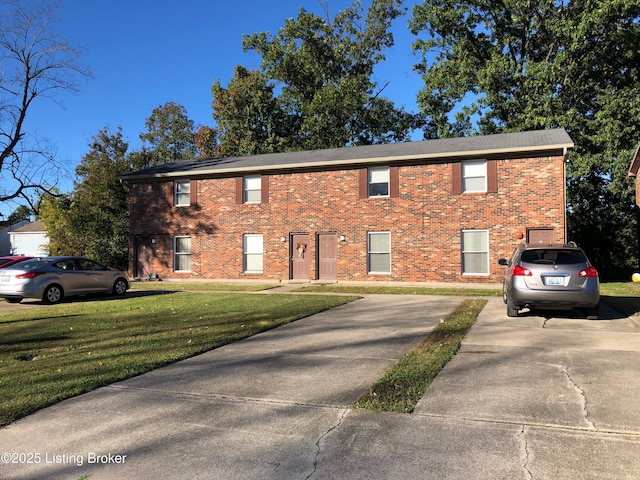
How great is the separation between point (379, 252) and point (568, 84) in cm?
1621

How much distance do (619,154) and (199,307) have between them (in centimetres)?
2163

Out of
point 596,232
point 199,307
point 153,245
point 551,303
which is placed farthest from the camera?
point 596,232

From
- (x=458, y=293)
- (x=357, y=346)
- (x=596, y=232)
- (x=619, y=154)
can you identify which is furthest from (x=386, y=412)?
(x=596, y=232)

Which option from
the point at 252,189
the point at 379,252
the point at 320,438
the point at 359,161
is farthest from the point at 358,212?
the point at 320,438

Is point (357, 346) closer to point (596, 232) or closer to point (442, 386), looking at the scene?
point (442, 386)

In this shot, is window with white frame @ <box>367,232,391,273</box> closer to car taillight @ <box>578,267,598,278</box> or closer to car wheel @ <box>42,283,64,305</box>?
car taillight @ <box>578,267,598,278</box>

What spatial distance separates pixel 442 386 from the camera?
501cm

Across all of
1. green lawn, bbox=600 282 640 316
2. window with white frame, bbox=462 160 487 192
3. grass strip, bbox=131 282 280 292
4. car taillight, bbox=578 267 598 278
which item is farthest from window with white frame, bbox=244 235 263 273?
car taillight, bbox=578 267 598 278

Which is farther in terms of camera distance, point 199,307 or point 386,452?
point 199,307

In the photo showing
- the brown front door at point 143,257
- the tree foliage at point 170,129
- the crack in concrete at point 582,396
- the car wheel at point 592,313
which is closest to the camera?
the crack in concrete at point 582,396

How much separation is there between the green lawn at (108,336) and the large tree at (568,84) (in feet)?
60.9

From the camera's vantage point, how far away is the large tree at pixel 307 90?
34625 millimetres

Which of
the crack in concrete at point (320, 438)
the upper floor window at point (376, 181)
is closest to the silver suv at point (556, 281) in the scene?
the crack in concrete at point (320, 438)

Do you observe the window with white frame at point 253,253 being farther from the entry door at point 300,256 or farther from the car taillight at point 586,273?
the car taillight at point 586,273
